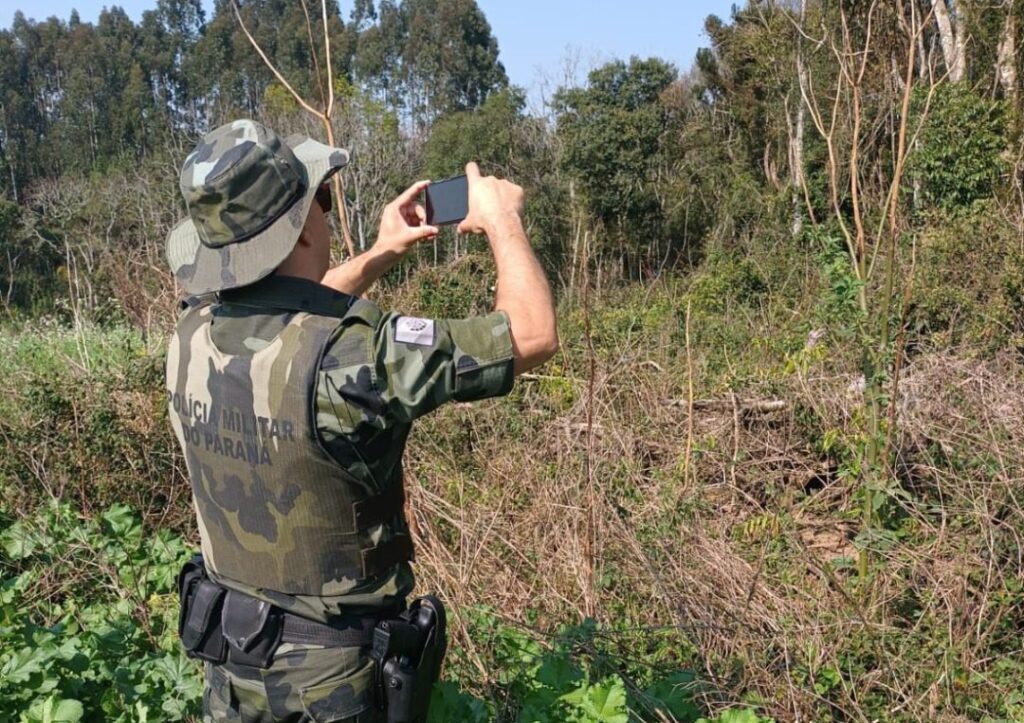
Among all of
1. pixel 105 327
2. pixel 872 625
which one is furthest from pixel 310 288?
pixel 105 327

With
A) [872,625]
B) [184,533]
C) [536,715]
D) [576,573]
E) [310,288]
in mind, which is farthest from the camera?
[184,533]

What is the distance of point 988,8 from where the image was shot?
38.9ft

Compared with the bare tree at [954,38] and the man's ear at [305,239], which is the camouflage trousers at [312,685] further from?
the bare tree at [954,38]

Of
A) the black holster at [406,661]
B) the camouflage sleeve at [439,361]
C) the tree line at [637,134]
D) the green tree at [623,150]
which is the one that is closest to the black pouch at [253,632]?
the black holster at [406,661]

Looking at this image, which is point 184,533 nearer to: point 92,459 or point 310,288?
point 92,459

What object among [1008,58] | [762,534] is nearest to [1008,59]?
[1008,58]

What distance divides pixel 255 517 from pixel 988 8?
1281 centimetres

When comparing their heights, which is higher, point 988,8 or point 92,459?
point 988,8

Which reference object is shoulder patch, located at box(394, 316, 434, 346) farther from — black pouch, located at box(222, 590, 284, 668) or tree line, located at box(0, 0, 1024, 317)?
tree line, located at box(0, 0, 1024, 317)

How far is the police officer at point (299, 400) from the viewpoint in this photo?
154cm

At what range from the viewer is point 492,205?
1.67 m

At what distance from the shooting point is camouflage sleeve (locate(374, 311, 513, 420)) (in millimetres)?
1515

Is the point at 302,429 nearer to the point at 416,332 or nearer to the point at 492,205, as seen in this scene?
the point at 416,332

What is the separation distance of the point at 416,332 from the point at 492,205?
0.96 feet
